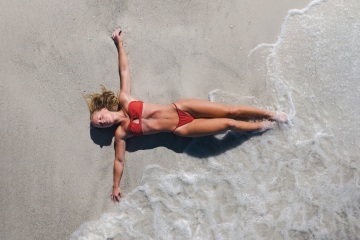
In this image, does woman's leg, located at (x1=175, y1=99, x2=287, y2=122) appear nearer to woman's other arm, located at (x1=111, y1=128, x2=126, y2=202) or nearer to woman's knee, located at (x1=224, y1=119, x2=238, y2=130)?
woman's knee, located at (x1=224, y1=119, x2=238, y2=130)

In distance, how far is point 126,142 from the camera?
486 cm

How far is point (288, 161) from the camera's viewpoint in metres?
4.75

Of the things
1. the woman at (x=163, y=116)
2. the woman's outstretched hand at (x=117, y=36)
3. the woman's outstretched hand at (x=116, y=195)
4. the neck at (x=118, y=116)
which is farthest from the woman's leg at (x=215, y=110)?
the woman's outstretched hand at (x=116, y=195)

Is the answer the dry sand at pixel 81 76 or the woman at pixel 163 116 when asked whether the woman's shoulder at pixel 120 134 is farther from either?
the dry sand at pixel 81 76

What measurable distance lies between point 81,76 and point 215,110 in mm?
1830

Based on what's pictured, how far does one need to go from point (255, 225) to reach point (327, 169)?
1.18m

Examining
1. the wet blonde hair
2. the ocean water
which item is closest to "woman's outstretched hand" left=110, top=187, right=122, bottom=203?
the ocean water

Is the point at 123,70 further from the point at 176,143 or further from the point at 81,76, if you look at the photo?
the point at 176,143

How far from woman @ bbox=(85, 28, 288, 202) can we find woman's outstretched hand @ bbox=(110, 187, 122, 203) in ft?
0.76

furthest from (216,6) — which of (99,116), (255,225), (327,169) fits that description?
(255,225)

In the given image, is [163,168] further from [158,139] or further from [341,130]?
[341,130]

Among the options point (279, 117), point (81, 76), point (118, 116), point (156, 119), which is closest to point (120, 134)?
point (118, 116)

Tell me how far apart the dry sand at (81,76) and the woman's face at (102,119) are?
0.31m

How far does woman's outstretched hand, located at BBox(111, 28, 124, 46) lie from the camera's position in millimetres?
4758
